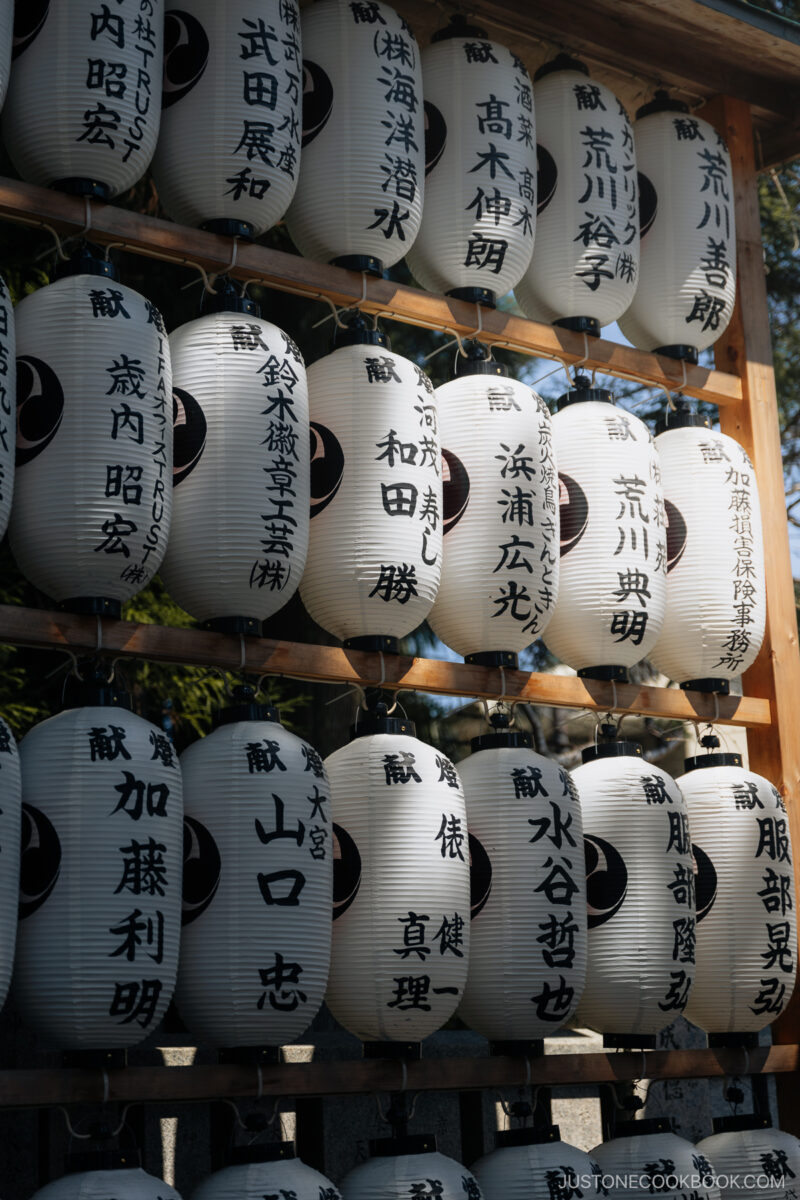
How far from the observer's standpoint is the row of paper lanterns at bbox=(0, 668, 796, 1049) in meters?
2.75

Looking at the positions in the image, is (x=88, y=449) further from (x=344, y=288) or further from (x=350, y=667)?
(x=344, y=288)

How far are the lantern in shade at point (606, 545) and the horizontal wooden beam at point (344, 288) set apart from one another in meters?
0.23

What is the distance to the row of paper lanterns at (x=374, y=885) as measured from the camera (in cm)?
275

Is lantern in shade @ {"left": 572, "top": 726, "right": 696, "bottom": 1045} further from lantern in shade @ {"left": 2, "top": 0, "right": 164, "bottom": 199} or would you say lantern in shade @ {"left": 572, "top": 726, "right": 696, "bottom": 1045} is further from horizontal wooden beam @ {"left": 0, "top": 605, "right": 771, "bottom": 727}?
lantern in shade @ {"left": 2, "top": 0, "right": 164, "bottom": 199}

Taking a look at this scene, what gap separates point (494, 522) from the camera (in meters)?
3.58

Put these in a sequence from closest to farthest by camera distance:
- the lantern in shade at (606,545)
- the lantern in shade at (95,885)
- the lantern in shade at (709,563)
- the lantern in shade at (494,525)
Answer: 1. the lantern in shade at (95,885)
2. the lantern in shade at (494,525)
3. the lantern in shade at (606,545)
4. the lantern in shade at (709,563)

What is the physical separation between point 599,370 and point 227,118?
4.42 ft

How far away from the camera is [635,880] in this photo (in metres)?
3.63

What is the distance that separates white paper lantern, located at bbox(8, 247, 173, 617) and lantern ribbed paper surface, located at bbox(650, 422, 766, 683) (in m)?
1.65

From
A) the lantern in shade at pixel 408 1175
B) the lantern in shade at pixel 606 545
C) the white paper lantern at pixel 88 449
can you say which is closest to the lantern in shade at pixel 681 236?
the lantern in shade at pixel 606 545

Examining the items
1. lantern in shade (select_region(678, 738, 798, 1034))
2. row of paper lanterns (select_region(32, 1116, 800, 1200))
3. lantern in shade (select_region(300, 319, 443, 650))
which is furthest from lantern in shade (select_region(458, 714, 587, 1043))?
lantern in shade (select_region(678, 738, 798, 1034))

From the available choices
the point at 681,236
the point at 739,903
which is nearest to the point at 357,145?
the point at 681,236

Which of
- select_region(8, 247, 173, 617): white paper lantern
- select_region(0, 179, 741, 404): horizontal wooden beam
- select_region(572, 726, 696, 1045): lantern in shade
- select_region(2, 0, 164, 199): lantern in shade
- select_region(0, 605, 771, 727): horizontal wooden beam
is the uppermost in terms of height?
select_region(2, 0, 164, 199): lantern in shade

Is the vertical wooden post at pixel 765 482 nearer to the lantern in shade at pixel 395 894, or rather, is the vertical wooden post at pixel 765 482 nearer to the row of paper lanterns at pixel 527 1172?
the row of paper lanterns at pixel 527 1172
